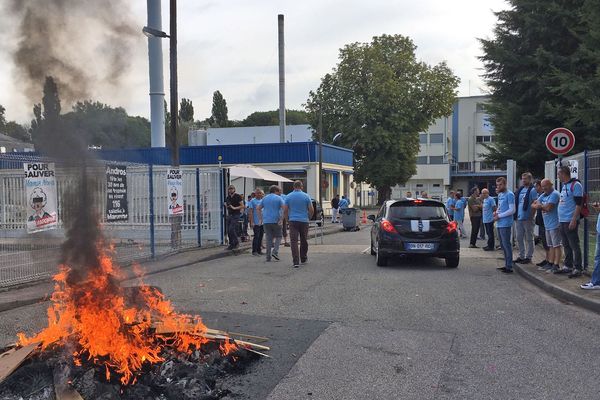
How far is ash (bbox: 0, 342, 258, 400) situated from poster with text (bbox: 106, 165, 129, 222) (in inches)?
244

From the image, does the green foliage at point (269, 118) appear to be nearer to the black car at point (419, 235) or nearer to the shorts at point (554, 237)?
the black car at point (419, 235)

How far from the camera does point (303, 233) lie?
11297 millimetres

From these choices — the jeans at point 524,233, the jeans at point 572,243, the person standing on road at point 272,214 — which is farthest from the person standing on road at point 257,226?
the jeans at point 572,243

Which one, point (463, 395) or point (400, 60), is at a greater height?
point (400, 60)

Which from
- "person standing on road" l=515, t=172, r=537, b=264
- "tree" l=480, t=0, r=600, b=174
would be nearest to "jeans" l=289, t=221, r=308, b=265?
"person standing on road" l=515, t=172, r=537, b=264

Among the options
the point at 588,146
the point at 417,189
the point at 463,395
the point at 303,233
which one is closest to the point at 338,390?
the point at 463,395

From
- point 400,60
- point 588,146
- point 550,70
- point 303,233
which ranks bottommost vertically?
point 303,233

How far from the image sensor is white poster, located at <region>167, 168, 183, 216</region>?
12844mm

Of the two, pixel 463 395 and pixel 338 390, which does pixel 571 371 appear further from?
pixel 338 390

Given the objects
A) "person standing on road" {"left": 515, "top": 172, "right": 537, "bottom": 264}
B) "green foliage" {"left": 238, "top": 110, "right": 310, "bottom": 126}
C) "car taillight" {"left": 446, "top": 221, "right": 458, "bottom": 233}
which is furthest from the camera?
"green foliage" {"left": 238, "top": 110, "right": 310, "bottom": 126}

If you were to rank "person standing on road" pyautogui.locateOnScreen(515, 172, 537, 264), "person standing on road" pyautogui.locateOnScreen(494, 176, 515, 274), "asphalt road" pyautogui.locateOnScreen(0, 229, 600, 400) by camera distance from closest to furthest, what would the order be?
1. "asphalt road" pyautogui.locateOnScreen(0, 229, 600, 400)
2. "person standing on road" pyautogui.locateOnScreen(494, 176, 515, 274)
3. "person standing on road" pyautogui.locateOnScreen(515, 172, 537, 264)

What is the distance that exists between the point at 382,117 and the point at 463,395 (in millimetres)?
37991

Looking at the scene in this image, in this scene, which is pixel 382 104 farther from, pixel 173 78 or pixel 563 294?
pixel 563 294

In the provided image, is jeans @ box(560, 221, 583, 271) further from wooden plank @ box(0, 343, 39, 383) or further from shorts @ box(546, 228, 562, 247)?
Result: wooden plank @ box(0, 343, 39, 383)
